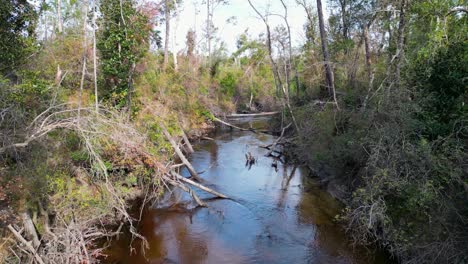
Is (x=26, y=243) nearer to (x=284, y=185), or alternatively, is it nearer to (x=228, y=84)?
(x=284, y=185)

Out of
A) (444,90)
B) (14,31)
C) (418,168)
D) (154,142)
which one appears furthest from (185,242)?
(14,31)

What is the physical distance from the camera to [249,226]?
1109 cm

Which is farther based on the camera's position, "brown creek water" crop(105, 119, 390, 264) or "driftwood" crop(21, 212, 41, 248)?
"brown creek water" crop(105, 119, 390, 264)

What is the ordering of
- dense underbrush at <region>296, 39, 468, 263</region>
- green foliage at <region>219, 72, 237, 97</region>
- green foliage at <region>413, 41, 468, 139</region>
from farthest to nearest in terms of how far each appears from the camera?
green foliage at <region>219, 72, 237, 97</region>, green foliage at <region>413, 41, 468, 139</region>, dense underbrush at <region>296, 39, 468, 263</region>

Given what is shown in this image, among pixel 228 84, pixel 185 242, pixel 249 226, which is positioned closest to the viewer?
pixel 185 242

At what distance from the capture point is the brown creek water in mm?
9273

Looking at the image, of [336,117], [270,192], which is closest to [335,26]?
[336,117]

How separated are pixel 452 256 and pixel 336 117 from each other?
9.23m

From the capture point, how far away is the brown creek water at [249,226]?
9.27m

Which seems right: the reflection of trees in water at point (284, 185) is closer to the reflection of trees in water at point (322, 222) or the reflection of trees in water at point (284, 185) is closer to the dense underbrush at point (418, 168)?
the reflection of trees in water at point (322, 222)

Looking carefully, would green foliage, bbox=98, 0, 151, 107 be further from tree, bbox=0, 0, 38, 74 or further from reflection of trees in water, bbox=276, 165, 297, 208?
reflection of trees in water, bbox=276, 165, 297, 208

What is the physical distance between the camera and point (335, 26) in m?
21.8

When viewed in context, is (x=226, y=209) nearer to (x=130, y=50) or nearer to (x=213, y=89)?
(x=130, y=50)

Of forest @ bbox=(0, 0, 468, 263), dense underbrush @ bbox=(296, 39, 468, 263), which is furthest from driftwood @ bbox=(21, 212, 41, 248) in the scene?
dense underbrush @ bbox=(296, 39, 468, 263)
